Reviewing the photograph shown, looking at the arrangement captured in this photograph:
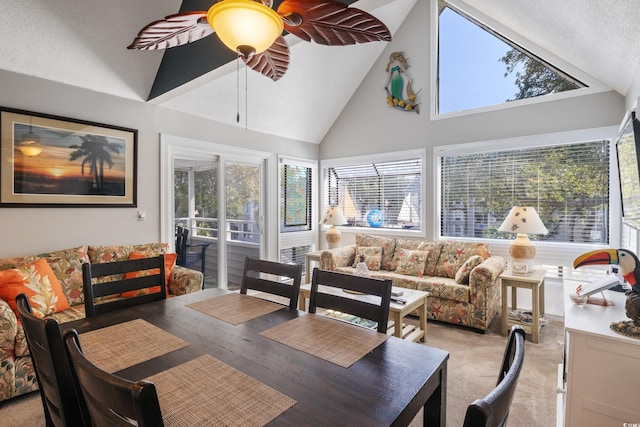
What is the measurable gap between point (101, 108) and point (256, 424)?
3526 mm

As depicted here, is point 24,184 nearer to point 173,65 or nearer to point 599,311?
point 173,65

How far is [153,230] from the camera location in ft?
12.2

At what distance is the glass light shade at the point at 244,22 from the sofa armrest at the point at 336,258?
316 cm

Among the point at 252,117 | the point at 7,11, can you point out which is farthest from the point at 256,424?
the point at 252,117

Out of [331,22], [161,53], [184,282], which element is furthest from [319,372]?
[161,53]

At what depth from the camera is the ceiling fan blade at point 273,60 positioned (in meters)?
1.99

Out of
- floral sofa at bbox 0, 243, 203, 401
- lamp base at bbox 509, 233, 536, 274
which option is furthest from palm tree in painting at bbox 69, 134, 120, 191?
lamp base at bbox 509, 233, 536, 274

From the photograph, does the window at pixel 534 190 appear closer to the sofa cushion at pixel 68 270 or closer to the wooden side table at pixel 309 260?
the wooden side table at pixel 309 260

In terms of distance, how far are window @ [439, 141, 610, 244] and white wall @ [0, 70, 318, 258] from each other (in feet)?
10.7

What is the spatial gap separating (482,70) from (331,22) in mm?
3607

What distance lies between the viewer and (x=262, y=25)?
1.46 meters

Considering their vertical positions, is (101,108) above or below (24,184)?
above

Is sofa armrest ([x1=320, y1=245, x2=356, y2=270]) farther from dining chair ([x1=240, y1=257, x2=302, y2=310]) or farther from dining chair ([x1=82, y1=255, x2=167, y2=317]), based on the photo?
dining chair ([x1=82, y1=255, x2=167, y2=317])

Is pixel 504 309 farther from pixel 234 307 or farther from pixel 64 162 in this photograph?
pixel 64 162
